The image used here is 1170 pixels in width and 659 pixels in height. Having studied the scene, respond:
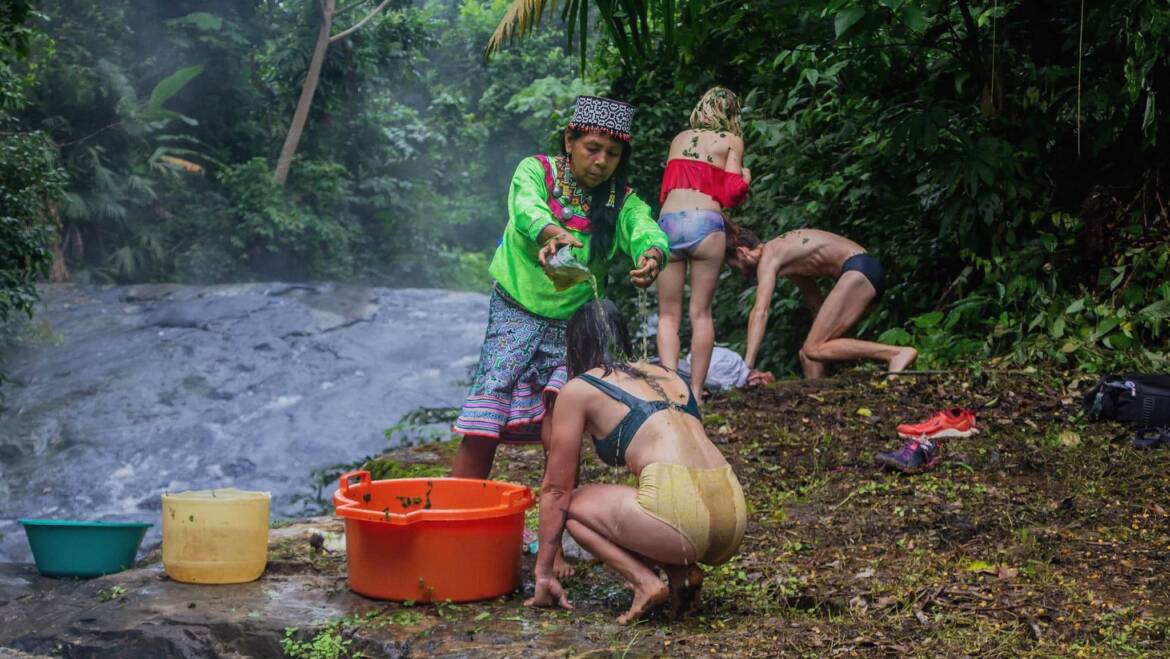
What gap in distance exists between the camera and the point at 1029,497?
14.7 ft

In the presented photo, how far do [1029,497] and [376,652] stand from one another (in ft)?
8.97

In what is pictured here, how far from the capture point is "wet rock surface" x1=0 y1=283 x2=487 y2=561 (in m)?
14.2

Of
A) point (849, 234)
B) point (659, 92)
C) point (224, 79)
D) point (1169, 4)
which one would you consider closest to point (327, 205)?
point (224, 79)

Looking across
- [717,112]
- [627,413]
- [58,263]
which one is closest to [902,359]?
[717,112]

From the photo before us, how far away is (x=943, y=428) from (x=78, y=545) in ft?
12.7

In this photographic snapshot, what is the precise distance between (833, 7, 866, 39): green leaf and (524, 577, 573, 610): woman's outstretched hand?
2231 millimetres

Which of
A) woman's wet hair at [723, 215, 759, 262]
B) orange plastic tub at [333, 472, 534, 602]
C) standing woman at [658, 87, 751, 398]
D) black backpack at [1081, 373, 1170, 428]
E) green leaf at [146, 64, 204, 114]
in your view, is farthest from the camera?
green leaf at [146, 64, 204, 114]

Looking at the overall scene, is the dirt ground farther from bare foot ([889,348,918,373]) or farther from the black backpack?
bare foot ([889,348,918,373])

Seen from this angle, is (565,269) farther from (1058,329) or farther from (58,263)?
(58,263)

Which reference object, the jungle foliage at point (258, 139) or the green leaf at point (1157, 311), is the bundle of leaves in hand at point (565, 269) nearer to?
the green leaf at point (1157, 311)

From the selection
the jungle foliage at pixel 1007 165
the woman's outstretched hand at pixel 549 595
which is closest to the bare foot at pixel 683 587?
the woman's outstretched hand at pixel 549 595

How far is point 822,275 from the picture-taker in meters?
7.04

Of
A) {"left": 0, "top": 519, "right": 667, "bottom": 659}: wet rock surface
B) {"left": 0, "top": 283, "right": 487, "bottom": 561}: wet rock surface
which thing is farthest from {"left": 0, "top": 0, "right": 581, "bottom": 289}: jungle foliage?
{"left": 0, "top": 519, "right": 667, "bottom": 659}: wet rock surface

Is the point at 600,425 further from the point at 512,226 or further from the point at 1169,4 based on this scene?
the point at 1169,4
